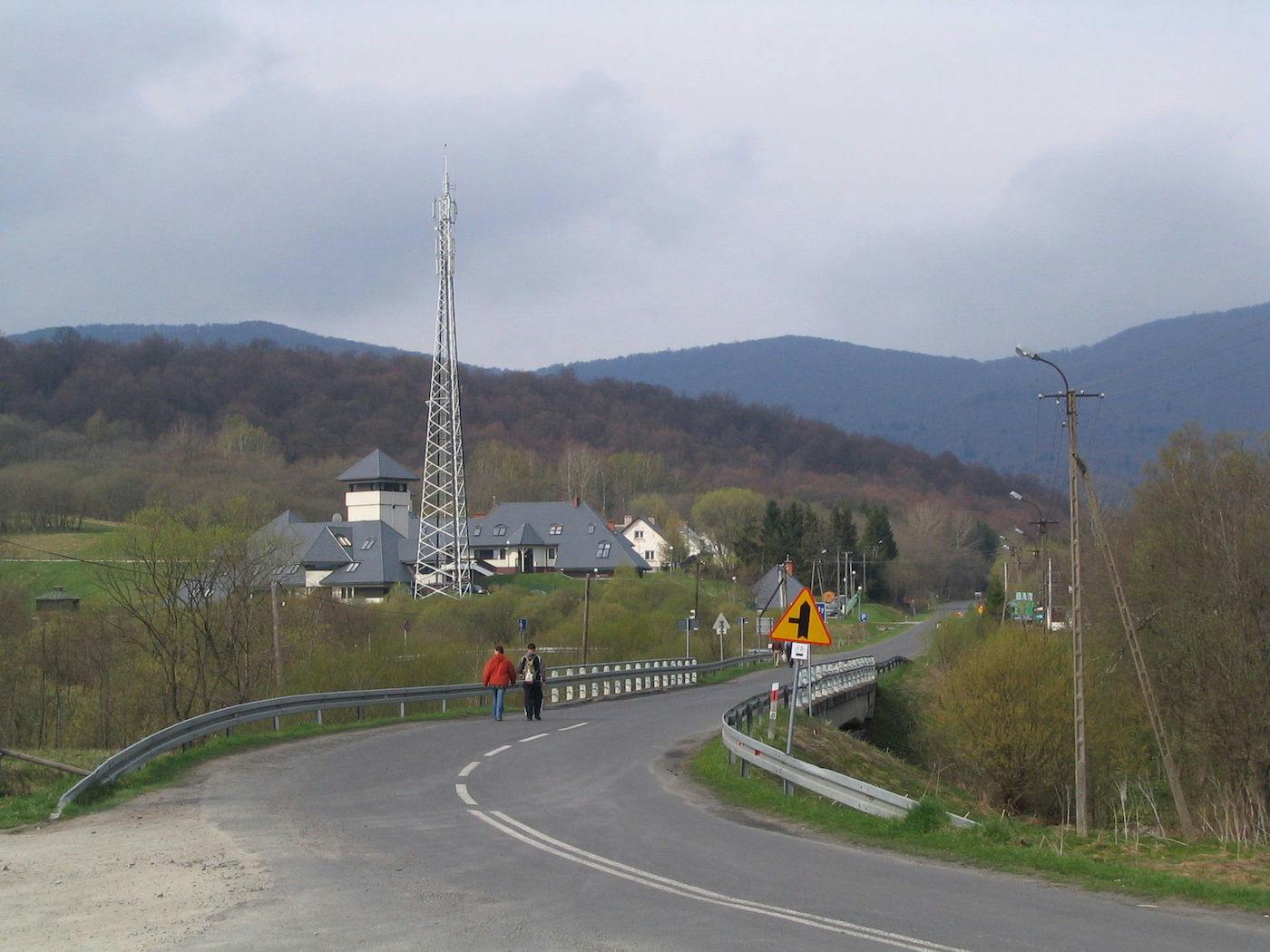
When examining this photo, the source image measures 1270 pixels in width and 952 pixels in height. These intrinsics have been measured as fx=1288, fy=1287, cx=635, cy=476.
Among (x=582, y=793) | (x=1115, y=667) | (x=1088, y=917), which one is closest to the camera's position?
(x=1088, y=917)

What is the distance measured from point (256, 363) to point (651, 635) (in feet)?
400

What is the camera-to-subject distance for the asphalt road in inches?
336

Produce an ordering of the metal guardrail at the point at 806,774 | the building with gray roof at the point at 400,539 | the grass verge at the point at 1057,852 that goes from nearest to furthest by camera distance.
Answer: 1. the grass verge at the point at 1057,852
2. the metal guardrail at the point at 806,774
3. the building with gray roof at the point at 400,539

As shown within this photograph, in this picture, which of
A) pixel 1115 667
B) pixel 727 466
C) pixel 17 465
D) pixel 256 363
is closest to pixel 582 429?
pixel 727 466

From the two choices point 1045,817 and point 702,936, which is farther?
point 1045,817

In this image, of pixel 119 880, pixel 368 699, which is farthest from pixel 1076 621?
pixel 119 880

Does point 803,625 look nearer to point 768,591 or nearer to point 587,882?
point 587,882

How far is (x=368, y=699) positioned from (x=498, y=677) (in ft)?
9.30

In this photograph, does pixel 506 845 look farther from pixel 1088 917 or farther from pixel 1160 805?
pixel 1160 805

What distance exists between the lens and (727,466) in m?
195

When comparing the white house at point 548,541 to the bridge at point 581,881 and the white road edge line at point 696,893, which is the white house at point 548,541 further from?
the white road edge line at point 696,893

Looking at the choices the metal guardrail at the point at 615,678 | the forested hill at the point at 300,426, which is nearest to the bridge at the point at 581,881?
the metal guardrail at the point at 615,678

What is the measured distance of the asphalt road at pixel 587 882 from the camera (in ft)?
Result: 28.0

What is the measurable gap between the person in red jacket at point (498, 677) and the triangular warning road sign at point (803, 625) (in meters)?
11.7
